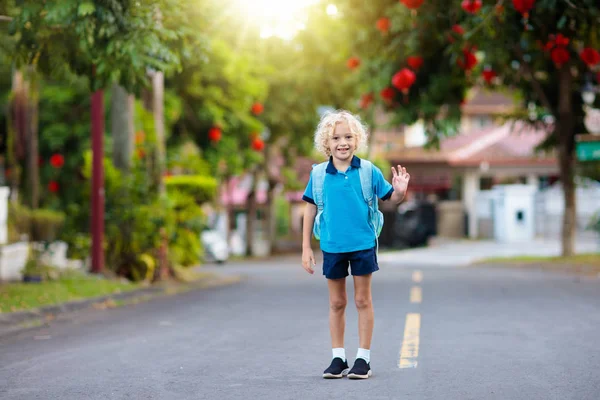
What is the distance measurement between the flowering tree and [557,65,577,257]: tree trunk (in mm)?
21

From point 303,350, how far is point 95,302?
5302 mm

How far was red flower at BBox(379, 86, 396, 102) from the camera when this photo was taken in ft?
61.5

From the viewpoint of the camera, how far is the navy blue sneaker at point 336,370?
262 inches

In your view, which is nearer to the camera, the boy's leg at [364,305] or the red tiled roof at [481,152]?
the boy's leg at [364,305]

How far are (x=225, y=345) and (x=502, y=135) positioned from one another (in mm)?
42345

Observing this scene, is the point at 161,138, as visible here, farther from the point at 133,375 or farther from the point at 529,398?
the point at 529,398

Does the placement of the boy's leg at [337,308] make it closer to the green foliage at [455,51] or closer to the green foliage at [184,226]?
the green foliage at [455,51]

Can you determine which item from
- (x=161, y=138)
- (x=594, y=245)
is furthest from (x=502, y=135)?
(x=161, y=138)

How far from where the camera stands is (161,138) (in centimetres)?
1717

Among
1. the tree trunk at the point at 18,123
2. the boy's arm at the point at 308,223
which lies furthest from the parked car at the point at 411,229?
the boy's arm at the point at 308,223

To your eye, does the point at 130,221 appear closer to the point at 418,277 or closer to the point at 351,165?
the point at 418,277

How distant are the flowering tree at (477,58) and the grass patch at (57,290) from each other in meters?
5.52

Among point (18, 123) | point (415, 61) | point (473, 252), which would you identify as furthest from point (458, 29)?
point (473, 252)

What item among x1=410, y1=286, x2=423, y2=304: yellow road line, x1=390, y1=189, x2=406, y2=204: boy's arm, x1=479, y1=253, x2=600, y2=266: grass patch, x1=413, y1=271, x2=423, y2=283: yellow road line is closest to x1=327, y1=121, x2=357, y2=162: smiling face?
x1=390, y1=189, x2=406, y2=204: boy's arm
